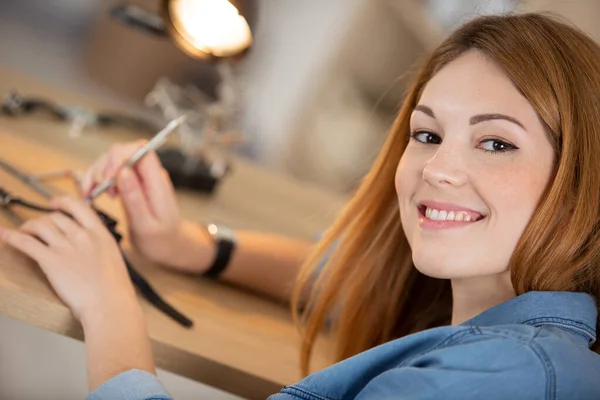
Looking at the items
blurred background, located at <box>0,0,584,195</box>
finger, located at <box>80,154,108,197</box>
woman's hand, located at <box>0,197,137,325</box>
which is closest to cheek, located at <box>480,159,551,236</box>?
woman's hand, located at <box>0,197,137,325</box>

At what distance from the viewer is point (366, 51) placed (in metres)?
3.31

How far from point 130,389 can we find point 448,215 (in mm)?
449

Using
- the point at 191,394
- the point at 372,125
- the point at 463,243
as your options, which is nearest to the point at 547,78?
the point at 463,243

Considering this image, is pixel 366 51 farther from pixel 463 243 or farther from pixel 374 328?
pixel 463 243

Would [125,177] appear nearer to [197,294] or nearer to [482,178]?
[197,294]

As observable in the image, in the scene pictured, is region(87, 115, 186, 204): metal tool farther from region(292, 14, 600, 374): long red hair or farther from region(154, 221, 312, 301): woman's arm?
region(292, 14, 600, 374): long red hair

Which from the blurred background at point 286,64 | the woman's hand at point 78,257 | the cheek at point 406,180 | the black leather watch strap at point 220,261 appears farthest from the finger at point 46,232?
the blurred background at point 286,64

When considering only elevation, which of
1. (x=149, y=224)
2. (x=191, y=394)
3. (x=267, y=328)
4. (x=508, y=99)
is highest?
(x=508, y=99)

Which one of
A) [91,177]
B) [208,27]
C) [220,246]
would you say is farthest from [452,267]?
[208,27]

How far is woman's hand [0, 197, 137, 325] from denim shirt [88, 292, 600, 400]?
14cm

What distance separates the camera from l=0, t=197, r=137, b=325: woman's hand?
3.59ft

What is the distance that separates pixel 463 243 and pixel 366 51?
7.68 feet

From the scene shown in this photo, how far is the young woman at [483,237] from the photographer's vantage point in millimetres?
904

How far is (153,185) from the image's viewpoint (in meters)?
1.37
